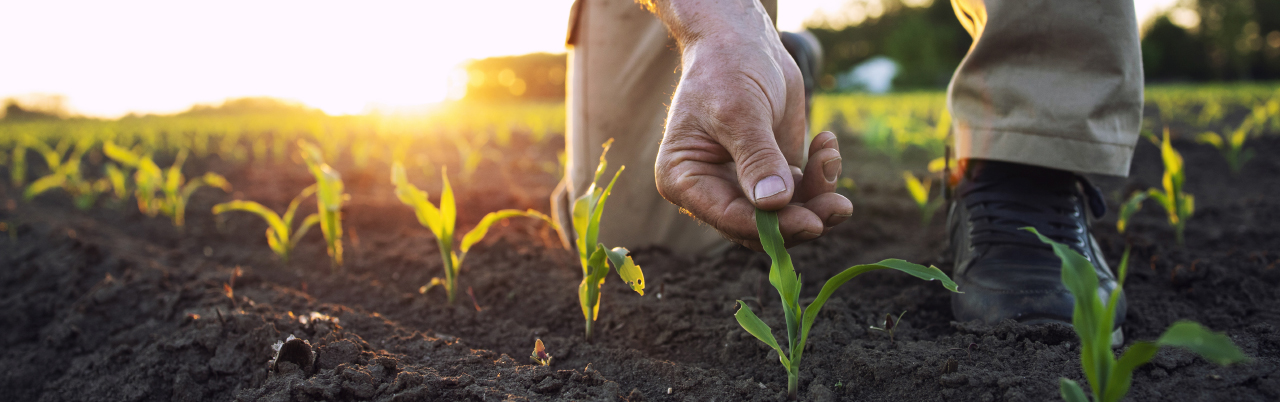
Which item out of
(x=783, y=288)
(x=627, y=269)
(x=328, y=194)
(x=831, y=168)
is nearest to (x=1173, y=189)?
(x=831, y=168)

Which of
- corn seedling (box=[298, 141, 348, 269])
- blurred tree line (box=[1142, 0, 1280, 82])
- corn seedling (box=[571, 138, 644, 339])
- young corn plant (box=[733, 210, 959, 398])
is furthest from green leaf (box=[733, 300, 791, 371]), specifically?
blurred tree line (box=[1142, 0, 1280, 82])

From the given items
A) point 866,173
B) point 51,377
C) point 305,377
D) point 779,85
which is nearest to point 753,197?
point 779,85

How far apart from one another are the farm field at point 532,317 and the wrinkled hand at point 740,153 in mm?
290

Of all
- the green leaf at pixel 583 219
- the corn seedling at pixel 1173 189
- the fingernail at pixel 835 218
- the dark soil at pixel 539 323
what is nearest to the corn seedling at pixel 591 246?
the green leaf at pixel 583 219

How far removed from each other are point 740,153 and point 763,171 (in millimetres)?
58

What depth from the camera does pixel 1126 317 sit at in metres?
1.32

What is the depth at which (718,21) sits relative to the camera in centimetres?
118

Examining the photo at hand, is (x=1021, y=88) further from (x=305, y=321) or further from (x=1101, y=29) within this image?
(x=305, y=321)

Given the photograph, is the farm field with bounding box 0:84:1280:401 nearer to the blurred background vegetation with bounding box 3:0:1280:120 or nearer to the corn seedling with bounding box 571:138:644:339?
the corn seedling with bounding box 571:138:644:339

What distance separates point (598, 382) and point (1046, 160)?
3.82 ft

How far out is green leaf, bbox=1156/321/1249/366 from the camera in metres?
0.57

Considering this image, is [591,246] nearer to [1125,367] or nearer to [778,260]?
[778,260]

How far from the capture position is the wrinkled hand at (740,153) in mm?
955

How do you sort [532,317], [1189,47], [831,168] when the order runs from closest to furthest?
[831,168] < [532,317] < [1189,47]
